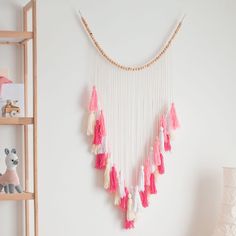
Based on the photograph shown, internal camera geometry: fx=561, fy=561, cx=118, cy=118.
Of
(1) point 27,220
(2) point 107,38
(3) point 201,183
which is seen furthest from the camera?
(3) point 201,183

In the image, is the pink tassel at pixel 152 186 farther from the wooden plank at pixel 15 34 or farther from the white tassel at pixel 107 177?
the wooden plank at pixel 15 34

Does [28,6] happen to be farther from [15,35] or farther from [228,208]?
[228,208]

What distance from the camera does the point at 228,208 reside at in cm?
280

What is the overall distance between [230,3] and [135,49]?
0.62m

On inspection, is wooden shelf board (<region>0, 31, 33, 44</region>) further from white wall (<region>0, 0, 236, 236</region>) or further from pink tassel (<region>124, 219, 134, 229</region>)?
pink tassel (<region>124, 219, 134, 229</region>)

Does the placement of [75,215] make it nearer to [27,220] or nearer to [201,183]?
[27,220]

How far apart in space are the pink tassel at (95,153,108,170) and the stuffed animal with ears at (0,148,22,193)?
484 mm

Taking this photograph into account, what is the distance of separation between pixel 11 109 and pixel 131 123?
0.70 m

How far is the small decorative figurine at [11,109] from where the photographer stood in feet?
8.05

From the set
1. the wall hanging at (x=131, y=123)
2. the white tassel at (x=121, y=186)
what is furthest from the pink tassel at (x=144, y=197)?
the white tassel at (x=121, y=186)

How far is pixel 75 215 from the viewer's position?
2.81m

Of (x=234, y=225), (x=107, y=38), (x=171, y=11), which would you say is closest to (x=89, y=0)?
(x=107, y=38)

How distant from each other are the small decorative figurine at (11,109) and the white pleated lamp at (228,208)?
1.10 metres

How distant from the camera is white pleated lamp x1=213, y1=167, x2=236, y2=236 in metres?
2.78
